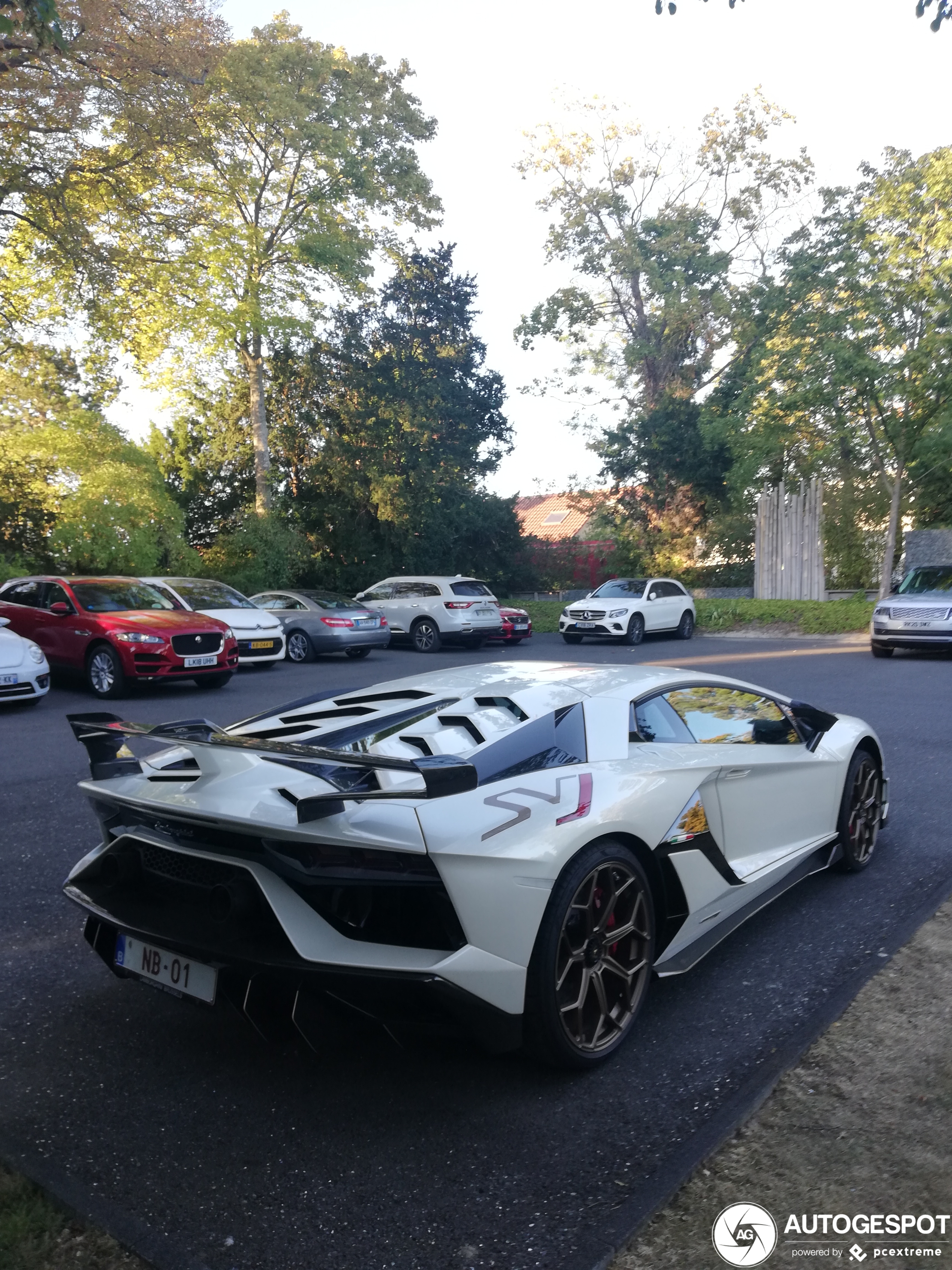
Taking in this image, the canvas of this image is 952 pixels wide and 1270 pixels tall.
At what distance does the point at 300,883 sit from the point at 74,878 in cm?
115

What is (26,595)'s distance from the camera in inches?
554

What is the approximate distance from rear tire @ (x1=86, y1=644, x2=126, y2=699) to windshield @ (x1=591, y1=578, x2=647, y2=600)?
1350 cm

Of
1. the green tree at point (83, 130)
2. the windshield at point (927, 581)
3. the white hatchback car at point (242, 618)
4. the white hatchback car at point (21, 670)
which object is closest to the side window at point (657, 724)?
the white hatchback car at point (21, 670)

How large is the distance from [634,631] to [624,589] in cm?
153

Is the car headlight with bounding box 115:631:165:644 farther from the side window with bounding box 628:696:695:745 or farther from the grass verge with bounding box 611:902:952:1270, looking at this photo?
the grass verge with bounding box 611:902:952:1270

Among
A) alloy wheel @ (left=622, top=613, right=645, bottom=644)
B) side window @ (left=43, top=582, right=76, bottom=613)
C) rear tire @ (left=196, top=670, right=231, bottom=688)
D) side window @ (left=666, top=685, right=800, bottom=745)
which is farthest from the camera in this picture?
alloy wheel @ (left=622, top=613, right=645, bottom=644)

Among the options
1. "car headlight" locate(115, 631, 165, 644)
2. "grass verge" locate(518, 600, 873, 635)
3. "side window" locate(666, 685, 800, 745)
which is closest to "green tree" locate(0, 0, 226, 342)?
"car headlight" locate(115, 631, 165, 644)

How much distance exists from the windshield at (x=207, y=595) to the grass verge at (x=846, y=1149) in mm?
14703

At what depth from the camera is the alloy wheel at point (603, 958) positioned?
321 cm

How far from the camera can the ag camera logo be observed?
7.86 ft

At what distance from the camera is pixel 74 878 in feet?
11.8

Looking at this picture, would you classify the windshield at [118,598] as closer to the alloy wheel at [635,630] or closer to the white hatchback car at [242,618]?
the white hatchback car at [242,618]

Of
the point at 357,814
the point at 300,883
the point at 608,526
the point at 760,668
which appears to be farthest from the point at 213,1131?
the point at 608,526

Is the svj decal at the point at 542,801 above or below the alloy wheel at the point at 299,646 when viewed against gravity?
above
